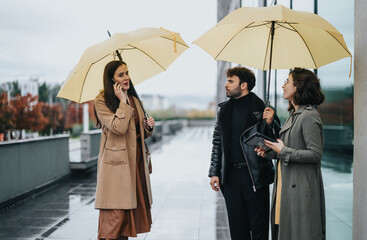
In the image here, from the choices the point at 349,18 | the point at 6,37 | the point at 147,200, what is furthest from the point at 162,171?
the point at 349,18

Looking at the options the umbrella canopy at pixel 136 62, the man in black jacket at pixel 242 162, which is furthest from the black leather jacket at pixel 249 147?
the umbrella canopy at pixel 136 62

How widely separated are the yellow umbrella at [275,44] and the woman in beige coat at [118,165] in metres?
0.92

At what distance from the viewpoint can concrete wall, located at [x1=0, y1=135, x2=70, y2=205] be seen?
7469mm

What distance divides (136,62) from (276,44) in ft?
5.35

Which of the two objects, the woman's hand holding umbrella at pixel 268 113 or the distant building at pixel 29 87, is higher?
the distant building at pixel 29 87

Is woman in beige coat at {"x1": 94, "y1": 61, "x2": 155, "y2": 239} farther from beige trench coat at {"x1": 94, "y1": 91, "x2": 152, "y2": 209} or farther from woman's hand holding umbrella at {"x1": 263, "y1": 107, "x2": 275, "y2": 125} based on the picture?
woman's hand holding umbrella at {"x1": 263, "y1": 107, "x2": 275, "y2": 125}

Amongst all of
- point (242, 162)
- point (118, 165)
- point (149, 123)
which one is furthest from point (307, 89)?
point (118, 165)

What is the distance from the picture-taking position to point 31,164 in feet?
27.9

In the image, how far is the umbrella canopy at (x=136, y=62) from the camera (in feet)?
13.2

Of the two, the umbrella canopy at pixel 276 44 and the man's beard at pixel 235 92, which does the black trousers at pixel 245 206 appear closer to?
the man's beard at pixel 235 92

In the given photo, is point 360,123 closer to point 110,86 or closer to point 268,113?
point 268,113

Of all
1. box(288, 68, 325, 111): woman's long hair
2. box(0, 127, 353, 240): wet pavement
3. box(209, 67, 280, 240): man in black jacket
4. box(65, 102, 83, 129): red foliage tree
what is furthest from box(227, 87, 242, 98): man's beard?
box(65, 102, 83, 129): red foliage tree

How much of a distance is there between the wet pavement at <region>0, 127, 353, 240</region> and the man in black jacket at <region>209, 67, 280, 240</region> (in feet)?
3.25

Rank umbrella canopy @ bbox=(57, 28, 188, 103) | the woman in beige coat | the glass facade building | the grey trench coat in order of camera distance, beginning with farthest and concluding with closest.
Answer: umbrella canopy @ bbox=(57, 28, 188, 103), the glass facade building, the woman in beige coat, the grey trench coat
